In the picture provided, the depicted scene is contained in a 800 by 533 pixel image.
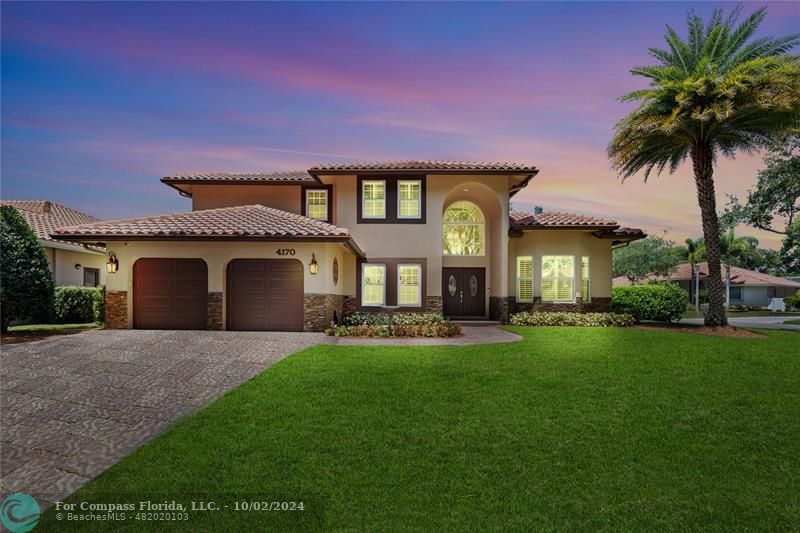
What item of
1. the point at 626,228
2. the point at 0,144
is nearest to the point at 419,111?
the point at 626,228

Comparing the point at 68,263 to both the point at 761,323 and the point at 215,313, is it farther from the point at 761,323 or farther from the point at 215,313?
the point at 761,323

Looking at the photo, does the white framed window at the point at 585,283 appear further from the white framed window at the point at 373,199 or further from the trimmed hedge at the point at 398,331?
the white framed window at the point at 373,199

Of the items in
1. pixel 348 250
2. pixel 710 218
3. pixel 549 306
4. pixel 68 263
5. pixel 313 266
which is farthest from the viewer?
pixel 68 263

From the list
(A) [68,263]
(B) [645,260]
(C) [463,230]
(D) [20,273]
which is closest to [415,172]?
(C) [463,230]

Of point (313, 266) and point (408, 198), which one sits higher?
point (408, 198)

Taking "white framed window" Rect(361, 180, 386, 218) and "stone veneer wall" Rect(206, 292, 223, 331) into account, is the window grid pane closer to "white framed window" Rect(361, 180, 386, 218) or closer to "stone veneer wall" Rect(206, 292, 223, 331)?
"white framed window" Rect(361, 180, 386, 218)

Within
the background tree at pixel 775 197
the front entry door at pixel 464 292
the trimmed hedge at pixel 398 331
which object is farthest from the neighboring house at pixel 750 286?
the trimmed hedge at pixel 398 331

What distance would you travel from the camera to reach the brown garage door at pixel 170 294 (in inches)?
563

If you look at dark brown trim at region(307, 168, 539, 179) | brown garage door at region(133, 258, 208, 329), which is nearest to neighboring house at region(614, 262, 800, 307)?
dark brown trim at region(307, 168, 539, 179)

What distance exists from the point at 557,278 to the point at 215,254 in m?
14.5

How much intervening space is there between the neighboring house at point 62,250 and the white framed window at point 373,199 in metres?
11.9

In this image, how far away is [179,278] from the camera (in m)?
14.4

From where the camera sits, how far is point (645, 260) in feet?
152

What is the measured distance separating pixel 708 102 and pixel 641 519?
1694cm
